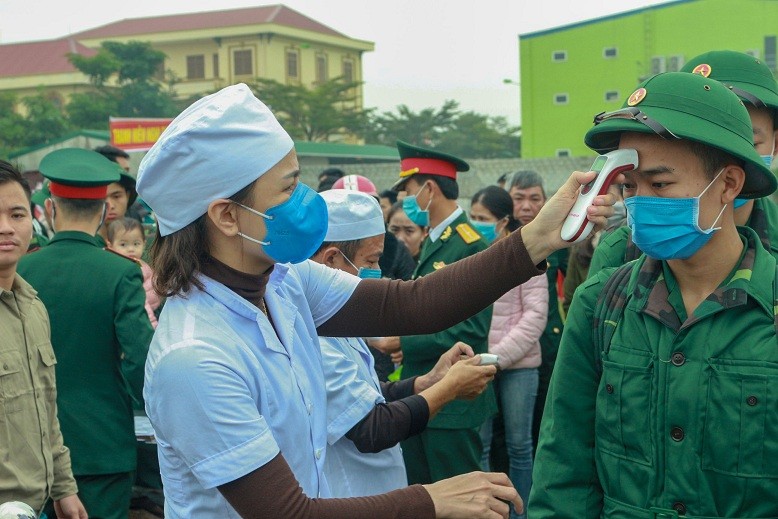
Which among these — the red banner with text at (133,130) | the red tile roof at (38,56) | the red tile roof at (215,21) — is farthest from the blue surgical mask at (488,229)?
the red tile roof at (38,56)

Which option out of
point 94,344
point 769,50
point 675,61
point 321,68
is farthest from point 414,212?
point 321,68

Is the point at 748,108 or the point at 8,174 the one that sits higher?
the point at 748,108

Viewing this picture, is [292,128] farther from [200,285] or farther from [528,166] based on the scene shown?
[200,285]

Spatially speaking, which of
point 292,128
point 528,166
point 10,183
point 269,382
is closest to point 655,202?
point 269,382

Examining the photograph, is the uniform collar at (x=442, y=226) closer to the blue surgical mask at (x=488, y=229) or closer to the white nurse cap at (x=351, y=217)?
the blue surgical mask at (x=488, y=229)

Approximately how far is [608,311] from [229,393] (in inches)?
44.3

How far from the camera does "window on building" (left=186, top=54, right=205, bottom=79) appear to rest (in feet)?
240

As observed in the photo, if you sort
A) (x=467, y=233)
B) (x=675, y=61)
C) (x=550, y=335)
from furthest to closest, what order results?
1. (x=675, y=61)
2. (x=550, y=335)
3. (x=467, y=233)

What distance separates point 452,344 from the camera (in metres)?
5.50

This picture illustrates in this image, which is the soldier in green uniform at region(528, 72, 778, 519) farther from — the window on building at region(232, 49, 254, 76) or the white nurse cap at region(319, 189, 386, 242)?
the window on building at region(232, 49, 254, 76)

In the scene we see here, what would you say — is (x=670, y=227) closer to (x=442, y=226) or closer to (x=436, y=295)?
(x=436, y=295)

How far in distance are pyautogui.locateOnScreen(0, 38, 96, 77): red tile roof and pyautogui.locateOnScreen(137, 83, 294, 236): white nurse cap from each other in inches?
2792

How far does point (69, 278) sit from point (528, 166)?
738 inches

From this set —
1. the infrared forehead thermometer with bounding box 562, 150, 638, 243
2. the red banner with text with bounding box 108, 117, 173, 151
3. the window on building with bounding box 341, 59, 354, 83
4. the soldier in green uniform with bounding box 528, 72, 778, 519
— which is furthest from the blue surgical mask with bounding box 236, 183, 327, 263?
the window on building with bounding box 341, 59, 354, 83
